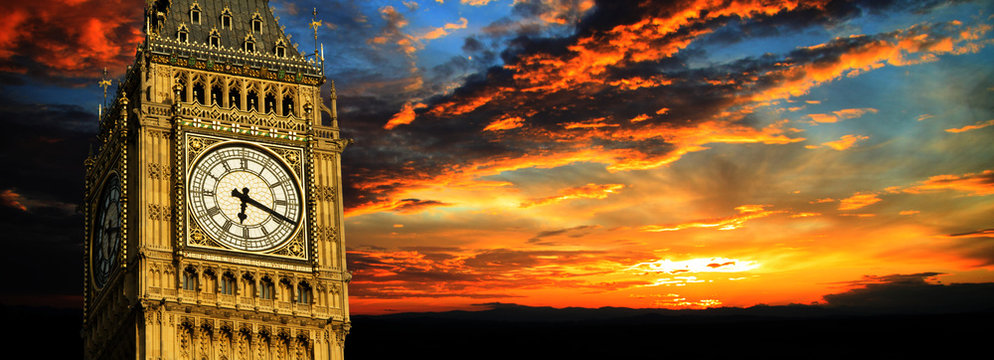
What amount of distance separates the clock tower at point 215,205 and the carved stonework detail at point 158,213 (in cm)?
7

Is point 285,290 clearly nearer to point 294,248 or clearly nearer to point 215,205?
point 294,248

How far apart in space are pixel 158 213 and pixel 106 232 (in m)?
6.34

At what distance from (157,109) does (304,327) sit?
1285cm

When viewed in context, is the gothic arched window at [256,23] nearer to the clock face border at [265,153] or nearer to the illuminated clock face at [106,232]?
the clock face border at [265,153]

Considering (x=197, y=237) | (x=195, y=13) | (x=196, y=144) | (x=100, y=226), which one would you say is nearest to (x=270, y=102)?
(x=196, y=144)

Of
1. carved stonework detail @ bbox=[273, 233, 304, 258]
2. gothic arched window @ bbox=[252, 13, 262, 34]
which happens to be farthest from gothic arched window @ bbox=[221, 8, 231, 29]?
carved stonework detail @ bbox=[273, 233, 304, 258]

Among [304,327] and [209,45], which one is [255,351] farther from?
[209,45]

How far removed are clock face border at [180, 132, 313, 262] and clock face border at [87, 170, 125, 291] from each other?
10.9 ft

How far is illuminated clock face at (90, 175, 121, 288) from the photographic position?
79.2 meters

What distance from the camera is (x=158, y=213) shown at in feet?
250

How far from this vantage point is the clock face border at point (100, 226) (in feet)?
255

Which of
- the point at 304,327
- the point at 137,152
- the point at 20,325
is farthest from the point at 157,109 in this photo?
the point at 20,325

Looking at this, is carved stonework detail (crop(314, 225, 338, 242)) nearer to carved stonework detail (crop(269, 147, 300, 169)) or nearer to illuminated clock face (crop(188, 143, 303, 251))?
illuminated clock face (crop(188, 143, 303, 251))

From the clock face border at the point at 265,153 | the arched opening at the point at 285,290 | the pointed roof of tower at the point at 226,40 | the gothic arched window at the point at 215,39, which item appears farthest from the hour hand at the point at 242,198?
the gothic arched window at the point at 215,39
